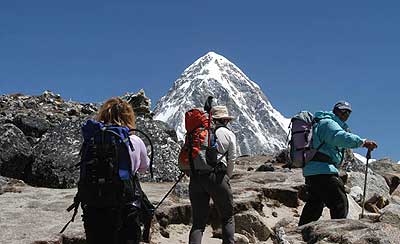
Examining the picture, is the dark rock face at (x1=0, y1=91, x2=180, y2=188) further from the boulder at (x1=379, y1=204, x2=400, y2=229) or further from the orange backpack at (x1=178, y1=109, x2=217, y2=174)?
the boulder at (x1=379, y1=204, x2=400, y2=229)

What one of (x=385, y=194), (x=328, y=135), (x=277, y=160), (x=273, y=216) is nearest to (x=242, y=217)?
(x=273, y=216)

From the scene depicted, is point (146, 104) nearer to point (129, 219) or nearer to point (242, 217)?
point (242, 217)

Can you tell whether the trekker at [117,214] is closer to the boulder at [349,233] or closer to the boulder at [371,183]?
the boulder at [349,233]

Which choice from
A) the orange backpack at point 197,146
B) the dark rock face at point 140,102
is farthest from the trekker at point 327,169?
the dark rock face at point 140,102

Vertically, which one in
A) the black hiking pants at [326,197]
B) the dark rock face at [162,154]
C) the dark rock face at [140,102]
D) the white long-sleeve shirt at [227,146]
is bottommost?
the black hiking pants at [326,197]

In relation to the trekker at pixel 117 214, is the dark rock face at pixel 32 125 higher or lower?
higher

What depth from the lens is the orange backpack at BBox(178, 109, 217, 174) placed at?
7.95 m

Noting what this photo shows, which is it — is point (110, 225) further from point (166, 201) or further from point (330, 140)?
point (166, 201)

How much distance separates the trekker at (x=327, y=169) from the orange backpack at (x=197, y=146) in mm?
1789

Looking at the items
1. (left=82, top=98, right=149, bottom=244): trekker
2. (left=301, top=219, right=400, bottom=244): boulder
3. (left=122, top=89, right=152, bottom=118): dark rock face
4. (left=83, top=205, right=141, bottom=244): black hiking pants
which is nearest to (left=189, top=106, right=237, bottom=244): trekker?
(left=301, top=219, right=400, bottom=244): boulder

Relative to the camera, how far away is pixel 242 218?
36.7ft

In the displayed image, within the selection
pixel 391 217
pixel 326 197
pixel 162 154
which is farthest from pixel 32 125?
pixel 391 217

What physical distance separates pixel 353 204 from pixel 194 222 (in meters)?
6.42

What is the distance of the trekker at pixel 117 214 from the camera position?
6.41 metres
